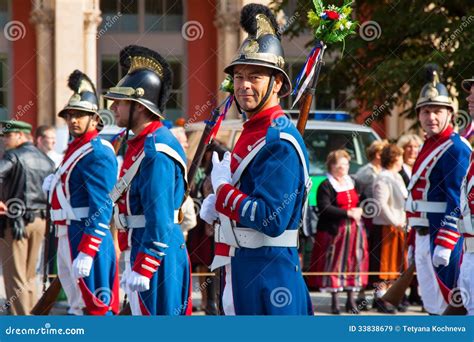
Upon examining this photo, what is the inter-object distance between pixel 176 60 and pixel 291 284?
24.8 metres

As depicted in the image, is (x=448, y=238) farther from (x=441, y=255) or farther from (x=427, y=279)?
(x=427, y=279)

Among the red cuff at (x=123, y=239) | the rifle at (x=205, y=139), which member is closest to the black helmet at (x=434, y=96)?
the rifle at (x=205, y=139)

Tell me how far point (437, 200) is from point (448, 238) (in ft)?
1.85

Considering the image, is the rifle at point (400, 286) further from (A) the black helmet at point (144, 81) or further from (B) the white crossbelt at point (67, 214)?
(A) the black helmet at point (144, 81)

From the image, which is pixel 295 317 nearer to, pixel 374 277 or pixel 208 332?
pixel 208 332

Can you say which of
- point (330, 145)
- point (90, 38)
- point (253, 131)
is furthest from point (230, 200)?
point (90, 38)

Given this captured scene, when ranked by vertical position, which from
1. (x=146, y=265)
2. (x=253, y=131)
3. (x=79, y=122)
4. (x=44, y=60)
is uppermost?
(x=44, y=60)

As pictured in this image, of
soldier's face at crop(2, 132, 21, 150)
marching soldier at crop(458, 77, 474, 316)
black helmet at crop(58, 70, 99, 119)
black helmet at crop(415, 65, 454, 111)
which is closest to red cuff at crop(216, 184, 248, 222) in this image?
marching soldier at crop(458, 77, 474, 316)

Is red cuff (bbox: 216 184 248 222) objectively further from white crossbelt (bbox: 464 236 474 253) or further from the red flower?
white crossbelt (bbox: 464 236 474 253)

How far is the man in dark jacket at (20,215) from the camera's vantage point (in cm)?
1055

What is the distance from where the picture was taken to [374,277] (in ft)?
39.8

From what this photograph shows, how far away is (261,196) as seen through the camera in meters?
5.42

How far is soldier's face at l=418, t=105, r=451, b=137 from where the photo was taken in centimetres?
881

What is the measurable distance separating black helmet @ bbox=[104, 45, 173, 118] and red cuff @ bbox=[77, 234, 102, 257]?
111 centimetres
